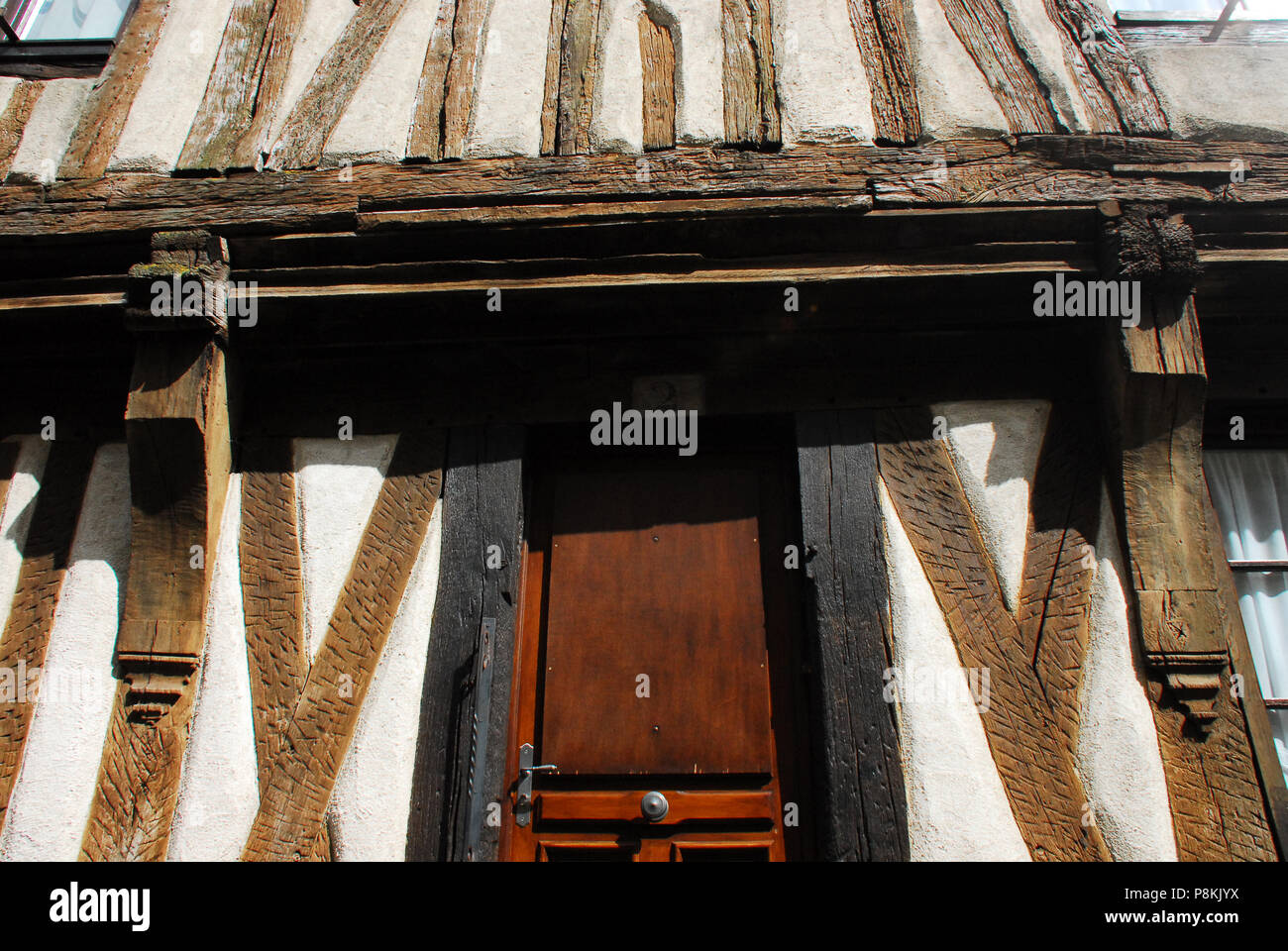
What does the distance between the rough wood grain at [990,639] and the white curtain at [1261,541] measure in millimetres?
814

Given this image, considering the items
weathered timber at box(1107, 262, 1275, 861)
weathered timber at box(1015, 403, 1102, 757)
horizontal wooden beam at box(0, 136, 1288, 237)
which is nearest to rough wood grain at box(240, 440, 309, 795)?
horizontal wooden beam at box(0, 136, 1288, 237)

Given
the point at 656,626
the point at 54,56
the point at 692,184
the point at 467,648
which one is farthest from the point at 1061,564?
the point at 54,56

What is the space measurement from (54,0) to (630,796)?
4.82 metres

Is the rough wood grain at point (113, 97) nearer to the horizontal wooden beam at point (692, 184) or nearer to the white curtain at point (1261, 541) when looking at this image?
the horizontal wooden beam at point (692, 184)

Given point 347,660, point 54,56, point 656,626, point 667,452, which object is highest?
point 54,56

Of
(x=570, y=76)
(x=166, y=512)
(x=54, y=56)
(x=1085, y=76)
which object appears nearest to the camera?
(x=166, y=512)

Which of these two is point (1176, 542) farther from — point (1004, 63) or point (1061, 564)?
point (1004, 63)

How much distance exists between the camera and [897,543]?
293 cm

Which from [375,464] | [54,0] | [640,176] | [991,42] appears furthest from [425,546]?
[54,0]

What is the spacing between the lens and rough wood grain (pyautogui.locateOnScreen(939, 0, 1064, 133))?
3.31 m

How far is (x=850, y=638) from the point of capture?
280cm

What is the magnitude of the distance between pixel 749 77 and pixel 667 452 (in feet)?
5.10

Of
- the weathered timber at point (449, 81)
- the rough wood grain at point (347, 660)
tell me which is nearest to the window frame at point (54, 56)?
the weathered timber at point (449, 81)
